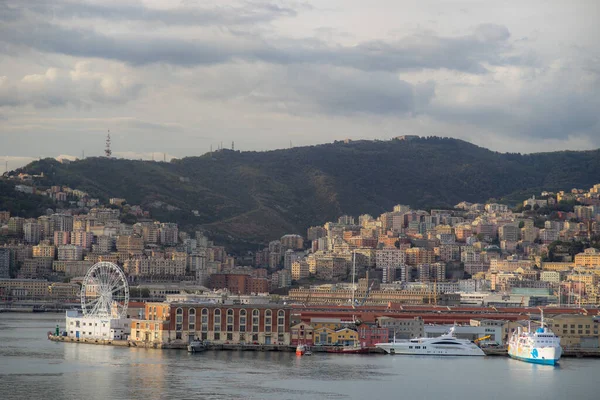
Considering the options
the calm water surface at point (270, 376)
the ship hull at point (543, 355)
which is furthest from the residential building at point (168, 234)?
the ship hull at point (543, 355)

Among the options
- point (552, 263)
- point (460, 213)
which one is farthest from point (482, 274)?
point (460, 213)

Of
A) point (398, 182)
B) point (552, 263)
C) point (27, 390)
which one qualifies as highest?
point (398, 182)

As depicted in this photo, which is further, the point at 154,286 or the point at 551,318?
the point at 154,286

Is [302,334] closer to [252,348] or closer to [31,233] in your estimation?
[252,348]

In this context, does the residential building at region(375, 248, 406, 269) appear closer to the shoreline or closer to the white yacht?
the shoreline

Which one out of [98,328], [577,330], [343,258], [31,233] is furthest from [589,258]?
[98,328]

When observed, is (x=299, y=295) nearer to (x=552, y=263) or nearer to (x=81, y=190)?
(x=552, y=263)

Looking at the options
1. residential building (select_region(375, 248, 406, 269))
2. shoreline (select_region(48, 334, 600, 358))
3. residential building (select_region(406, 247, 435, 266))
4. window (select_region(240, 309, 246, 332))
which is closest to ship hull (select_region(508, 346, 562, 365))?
shoreline (select_region(48, 334, 600, 358))
